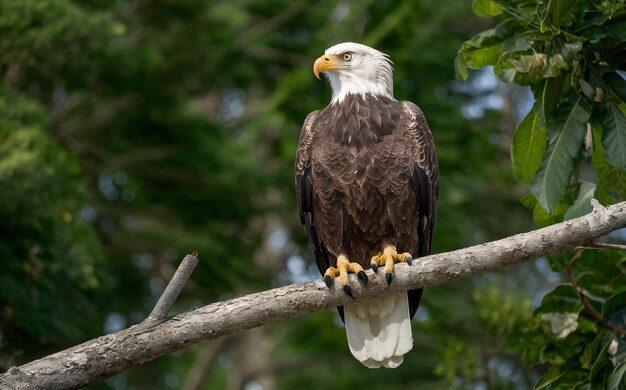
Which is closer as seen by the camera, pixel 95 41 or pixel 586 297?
pixel 586 297

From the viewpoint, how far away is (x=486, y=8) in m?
4.84

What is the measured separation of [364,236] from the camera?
19.0 feet

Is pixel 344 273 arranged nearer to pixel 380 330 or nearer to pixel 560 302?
pixel 380 330

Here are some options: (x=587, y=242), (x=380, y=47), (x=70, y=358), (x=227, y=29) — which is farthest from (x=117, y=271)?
(x=587, y=242)

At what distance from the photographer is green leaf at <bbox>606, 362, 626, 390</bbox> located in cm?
463

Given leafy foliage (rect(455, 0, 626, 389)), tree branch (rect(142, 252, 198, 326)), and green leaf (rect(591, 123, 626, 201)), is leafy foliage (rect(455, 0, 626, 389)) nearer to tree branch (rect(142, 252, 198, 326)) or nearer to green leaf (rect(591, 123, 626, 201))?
green leaf (rect(591, 123, 626, 201))

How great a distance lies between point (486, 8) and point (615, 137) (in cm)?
83

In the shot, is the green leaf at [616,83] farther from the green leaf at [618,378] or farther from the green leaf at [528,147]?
the green leaf at [618,378]

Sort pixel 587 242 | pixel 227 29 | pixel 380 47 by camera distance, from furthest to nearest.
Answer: pixel 227 29 < pixel 380 47 < pixel 587 242

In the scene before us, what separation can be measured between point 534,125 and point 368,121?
111 centimetres

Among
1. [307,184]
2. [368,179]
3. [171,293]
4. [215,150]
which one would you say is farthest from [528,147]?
[215,150]

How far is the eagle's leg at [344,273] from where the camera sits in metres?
4.84

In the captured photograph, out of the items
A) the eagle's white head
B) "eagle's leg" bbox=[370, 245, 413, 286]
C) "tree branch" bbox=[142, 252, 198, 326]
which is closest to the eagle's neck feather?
the eagle's white head

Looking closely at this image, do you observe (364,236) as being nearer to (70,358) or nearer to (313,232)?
(313,232)
